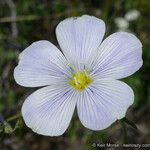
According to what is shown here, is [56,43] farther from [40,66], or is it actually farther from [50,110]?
[50,110]

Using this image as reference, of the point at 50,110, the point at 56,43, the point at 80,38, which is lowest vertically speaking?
the point at 56,43

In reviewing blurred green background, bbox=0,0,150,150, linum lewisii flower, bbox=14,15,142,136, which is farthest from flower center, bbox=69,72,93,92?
blurred green background, bbox=0,0,150,150

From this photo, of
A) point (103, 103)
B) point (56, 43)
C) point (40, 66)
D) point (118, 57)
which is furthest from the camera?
point (56, 43)

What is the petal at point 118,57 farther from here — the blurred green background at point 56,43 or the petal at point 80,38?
the blurred green background at point 56,43

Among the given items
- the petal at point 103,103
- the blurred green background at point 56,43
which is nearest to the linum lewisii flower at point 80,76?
the petal at point 103,103

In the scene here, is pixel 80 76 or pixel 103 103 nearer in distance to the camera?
pixel 103 103

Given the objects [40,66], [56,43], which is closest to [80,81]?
[40,66]

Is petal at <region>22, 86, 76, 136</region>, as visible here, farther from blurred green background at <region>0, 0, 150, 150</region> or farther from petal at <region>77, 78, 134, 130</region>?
blurred green background at <region>0, 0, 150, 150</region>

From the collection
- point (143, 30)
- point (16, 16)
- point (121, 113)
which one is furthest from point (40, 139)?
point (121, 113)
